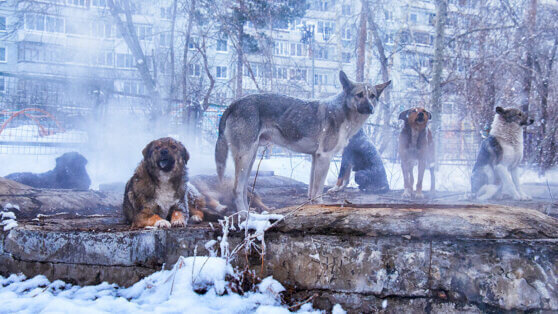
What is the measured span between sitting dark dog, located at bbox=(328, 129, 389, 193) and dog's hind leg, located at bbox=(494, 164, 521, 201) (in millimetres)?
1917

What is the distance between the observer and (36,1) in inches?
412

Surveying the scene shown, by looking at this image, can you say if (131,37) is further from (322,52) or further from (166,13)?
(322,52)

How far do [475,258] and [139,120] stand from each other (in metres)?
9.23

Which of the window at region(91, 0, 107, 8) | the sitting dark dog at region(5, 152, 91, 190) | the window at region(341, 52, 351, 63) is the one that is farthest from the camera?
the window at region(341, 52, 351, 63)

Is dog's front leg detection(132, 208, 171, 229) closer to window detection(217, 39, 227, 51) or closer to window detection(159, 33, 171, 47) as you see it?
window detection(217, 39, 227, 51)

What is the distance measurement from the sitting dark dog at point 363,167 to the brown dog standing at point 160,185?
12.4ft

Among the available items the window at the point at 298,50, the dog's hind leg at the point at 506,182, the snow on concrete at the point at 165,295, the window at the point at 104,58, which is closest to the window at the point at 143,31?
the window at the point at 104,58

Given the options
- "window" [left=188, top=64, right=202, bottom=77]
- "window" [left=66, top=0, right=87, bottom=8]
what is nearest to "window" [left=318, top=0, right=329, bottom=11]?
"window" [left=188, top=64, right=202, bottom=77]

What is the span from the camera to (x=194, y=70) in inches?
487

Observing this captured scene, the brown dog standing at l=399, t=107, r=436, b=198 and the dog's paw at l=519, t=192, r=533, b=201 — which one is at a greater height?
the brown dog standing at l=399, t=107, r=436, b=198

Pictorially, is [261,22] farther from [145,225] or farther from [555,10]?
[145,225]

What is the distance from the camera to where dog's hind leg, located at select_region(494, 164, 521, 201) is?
5.05m

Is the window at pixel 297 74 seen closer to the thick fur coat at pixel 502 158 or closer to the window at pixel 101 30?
the window at pixel 101 30

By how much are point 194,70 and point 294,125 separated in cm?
882
